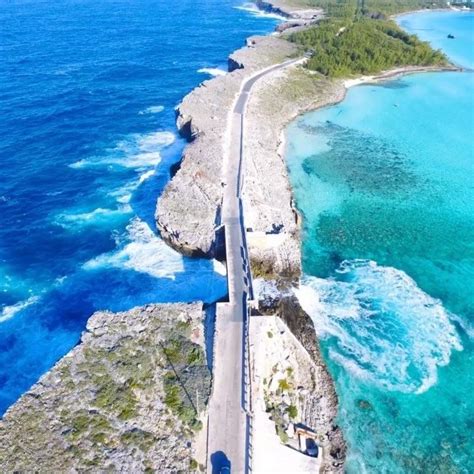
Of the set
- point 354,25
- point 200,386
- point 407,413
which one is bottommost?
point 407,413

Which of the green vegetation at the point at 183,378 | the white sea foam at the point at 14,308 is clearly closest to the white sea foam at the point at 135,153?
the white sea foam at the point at 14,308

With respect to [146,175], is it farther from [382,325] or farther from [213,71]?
[213,71]

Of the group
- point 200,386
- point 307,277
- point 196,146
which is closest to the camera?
point 200,386

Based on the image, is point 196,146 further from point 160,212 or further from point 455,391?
point 455,391

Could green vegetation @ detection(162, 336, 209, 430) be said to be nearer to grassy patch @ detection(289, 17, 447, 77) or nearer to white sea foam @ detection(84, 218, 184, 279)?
white sea foam @ detection(84, 218, 184, 279)

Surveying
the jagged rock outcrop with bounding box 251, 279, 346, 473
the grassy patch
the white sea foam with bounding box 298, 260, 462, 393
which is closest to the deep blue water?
the jagged rock outcrop with bounding box 251, 279, 346, 473

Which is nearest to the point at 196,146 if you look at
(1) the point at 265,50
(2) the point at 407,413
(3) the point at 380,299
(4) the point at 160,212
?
(4) the point at 160,212

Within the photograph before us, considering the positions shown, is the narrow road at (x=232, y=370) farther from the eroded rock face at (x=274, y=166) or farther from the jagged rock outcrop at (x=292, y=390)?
the eroded rock face at (x=274, y=166)
